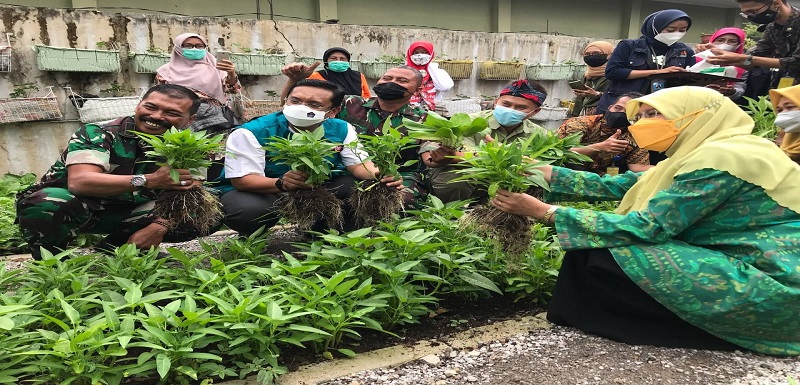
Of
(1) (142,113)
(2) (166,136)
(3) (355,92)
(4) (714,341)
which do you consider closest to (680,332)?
(4) (714,341)

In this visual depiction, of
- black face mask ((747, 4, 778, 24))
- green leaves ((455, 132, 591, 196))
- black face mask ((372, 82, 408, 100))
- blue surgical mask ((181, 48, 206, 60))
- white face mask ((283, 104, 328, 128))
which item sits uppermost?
black face mask ((747, 4, 778, 24))

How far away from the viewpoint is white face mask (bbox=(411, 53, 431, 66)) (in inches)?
228

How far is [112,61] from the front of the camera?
21.1ft

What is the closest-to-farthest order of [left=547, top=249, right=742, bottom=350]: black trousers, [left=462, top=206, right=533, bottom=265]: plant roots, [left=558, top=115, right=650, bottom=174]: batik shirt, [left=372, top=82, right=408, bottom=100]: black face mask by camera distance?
[left=547, top=249, right=742, bottom=350]: black trousers < [left=462, top=206, right=533, bottom=265]: plant roots < [left=372, top=82, right=408, bottom=100]: black face mask < [left=558, top=115, right=650, bottom=174]: batik shirt

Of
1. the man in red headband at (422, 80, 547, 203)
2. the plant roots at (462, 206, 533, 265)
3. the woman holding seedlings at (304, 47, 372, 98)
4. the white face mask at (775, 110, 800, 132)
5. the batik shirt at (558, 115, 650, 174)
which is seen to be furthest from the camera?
the woman holding seedlings at (304, 47, 372, 98)

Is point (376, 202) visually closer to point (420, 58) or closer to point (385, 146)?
point (385, 146)

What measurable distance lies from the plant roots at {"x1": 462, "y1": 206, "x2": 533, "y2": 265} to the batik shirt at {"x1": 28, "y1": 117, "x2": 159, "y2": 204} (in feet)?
5.88

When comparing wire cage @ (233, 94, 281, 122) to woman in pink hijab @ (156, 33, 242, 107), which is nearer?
woman in pink hijab @ (156, 33, 242, 107)

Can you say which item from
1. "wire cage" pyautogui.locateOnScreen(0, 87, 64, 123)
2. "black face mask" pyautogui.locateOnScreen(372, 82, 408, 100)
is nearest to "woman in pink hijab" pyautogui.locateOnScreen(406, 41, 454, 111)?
"black face mask" pyautogui.locateOnScreen(372, 82, 408, 100)

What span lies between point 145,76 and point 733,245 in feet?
22.1

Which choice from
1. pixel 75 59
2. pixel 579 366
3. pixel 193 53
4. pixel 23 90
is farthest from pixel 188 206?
pixel 23 90

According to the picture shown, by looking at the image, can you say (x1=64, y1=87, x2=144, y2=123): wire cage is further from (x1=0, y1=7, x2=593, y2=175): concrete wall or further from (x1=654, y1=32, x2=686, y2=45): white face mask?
(x1=654, y1=32, x2=686, y2=45): white face mask

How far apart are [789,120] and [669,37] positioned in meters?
1.77

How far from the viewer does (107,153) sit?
3.02 meters
